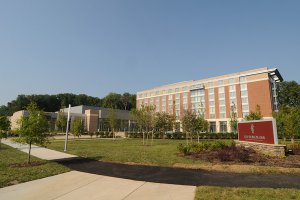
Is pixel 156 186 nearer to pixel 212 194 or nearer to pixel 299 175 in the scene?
pixel 212 194

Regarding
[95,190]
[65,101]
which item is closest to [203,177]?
[95,190]

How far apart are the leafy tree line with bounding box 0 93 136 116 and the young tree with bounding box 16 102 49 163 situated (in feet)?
322

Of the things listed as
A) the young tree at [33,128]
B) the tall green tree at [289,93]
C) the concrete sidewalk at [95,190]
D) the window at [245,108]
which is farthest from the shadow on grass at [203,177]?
the tall green tree at [289,93]

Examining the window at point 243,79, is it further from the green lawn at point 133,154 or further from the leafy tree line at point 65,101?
the leafy tree line at point 65,101

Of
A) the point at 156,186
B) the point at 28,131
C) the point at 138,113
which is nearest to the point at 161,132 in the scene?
the point at 138,113

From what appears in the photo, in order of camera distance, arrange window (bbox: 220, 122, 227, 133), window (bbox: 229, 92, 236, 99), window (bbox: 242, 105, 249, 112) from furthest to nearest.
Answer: window (bbox: 220, 122, 227, 133) → window (bbox: 229, 92, 236, 99) → window (bbox: 242, 105, 249, 112)

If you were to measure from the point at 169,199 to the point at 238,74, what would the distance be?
64.1 metres

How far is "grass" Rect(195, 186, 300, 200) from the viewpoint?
5.98 metres

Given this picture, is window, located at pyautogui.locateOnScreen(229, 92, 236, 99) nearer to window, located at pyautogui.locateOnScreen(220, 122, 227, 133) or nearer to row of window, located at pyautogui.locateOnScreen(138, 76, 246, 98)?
row of window, located at pyautogui.locateOnScreen(138, 76, 246, 98)

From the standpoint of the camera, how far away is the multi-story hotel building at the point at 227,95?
5769 centimetres

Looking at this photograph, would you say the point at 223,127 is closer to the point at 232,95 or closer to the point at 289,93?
the point at 232,95

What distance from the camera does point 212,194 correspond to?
6277 mm

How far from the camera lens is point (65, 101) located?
118625mm

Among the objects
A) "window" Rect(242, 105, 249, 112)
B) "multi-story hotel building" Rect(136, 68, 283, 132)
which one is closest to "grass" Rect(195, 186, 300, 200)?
"multi-story hotel building" Rect(136, 68, 283, 132)
